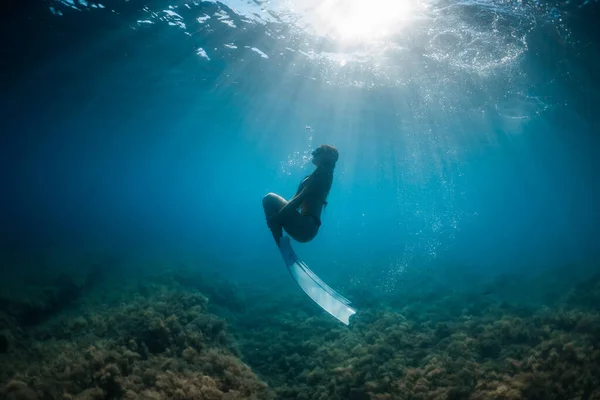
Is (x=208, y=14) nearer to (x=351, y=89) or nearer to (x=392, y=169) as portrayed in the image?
(x=351, y=89)

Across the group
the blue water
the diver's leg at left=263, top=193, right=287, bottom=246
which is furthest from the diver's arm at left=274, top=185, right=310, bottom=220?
the blue water

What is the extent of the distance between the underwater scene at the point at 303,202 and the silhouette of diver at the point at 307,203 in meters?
0.04

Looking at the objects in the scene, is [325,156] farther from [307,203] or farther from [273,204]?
[273,204]

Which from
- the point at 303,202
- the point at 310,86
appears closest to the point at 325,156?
the point at 303,202

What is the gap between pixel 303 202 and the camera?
5.66m

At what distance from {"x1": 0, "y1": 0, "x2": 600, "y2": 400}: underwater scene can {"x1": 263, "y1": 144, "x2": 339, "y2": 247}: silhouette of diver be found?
1.6 inches

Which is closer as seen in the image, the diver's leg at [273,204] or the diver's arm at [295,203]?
the diver's arm at [295,203]

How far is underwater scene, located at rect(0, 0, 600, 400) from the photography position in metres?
5.65

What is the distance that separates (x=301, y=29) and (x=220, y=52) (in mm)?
5647

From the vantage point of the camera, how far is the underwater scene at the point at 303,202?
565cm

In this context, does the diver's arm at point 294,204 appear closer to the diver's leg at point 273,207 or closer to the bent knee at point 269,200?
the diver's leg at point 273,207

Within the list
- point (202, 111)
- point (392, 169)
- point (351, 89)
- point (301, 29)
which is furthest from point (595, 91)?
point (392, 169)

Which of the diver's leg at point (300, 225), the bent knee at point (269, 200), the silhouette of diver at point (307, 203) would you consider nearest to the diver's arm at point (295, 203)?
the silhouette of diver at point (307, 203)

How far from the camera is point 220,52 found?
715 inches
